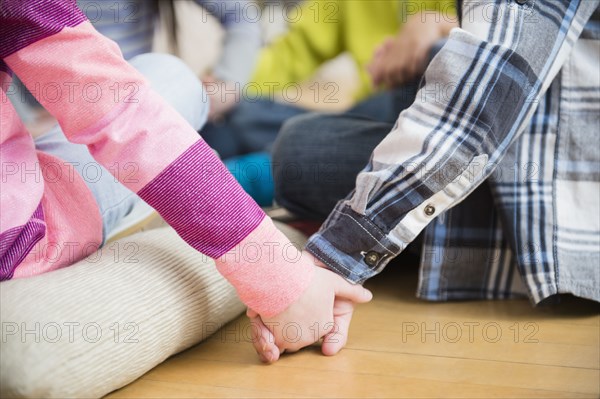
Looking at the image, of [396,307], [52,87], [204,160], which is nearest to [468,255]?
[396,307]

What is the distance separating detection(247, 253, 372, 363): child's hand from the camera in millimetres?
717

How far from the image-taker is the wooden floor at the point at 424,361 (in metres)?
0.69

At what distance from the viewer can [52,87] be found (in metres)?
0.67

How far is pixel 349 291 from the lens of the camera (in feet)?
2.48

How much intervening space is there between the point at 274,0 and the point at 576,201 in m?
1.88

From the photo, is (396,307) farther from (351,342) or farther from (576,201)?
(576,201)

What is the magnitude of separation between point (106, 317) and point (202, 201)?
14 cm

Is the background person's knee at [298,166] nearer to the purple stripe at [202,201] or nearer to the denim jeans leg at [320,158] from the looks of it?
the denim jeans leg at [320,158]

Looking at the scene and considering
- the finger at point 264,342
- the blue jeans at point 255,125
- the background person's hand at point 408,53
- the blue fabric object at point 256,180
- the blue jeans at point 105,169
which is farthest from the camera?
the blue jeans at point 255,125

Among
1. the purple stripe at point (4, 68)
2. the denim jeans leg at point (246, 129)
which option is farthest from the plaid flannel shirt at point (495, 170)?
the denim jeans leg at point (246, 129)

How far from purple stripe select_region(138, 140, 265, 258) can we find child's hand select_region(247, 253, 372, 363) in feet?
0.29

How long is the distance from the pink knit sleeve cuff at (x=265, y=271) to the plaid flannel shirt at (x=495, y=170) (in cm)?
7

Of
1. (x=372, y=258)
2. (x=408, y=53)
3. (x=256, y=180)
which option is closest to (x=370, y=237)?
(x=372, y=258)

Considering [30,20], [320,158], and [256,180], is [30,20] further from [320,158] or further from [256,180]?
[256,180]
